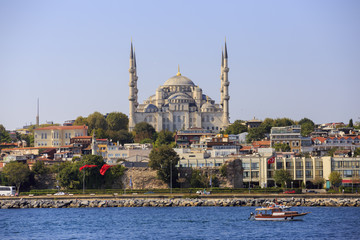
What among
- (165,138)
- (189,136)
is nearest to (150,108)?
(189,136)

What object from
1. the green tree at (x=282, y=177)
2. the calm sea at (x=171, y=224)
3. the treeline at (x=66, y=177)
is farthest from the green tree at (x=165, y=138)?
the calm sea at (x=171, y=224)

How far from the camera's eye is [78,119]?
412ft

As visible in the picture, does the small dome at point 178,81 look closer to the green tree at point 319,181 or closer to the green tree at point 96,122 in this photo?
the green tree at point 96,122

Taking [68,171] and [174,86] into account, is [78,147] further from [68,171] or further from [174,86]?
[174,86]

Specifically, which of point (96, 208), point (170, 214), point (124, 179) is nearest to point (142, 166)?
point (124, 179)

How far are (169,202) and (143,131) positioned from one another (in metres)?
58.3

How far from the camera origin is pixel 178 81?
5517 inches

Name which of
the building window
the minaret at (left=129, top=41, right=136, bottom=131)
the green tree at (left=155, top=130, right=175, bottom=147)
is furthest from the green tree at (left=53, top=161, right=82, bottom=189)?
the minaret at (left=129, top=41, right=136, bottom=131)

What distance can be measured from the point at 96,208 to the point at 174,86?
82677 millimetres

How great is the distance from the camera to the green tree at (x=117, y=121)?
4862 inches

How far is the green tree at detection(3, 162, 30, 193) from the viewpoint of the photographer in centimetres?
6631

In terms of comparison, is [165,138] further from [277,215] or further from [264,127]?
[277,215]

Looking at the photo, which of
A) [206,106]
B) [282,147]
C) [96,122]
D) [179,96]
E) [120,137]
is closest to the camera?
[282,147]

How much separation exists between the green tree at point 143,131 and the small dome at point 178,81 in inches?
865
